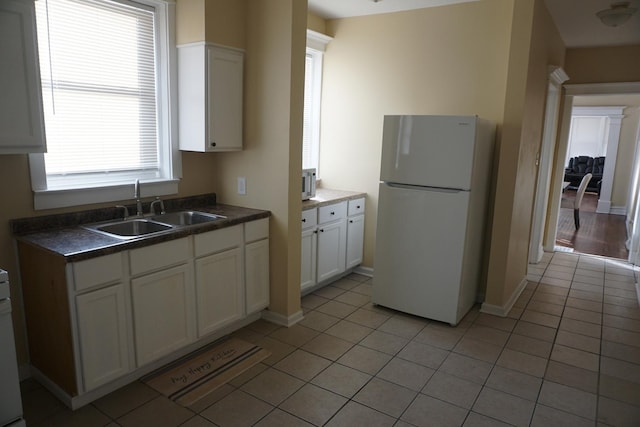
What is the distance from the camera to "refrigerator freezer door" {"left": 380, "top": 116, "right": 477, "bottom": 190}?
10.6ft

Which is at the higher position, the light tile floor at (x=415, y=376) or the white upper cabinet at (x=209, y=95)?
the white upper cabinet at (x=209, y=95)

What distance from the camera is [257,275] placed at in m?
3.29

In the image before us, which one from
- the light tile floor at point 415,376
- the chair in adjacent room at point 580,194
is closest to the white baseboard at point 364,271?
the light tile floor at point 415,376

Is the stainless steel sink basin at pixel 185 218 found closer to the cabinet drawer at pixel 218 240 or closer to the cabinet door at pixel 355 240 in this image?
the cabinet drawer at pixel 218 240

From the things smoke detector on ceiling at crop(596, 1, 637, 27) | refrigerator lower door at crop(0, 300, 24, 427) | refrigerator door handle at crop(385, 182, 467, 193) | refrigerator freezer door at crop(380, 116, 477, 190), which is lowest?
refrigerator lower door at crop(0, 300, 24, 427)

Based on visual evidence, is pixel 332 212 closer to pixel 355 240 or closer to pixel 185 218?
pixel 355 240

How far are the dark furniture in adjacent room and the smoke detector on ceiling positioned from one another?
1031 cm

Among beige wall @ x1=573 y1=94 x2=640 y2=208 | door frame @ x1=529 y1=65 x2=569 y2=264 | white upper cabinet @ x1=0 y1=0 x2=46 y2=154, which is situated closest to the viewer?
white upper cabinet @ x1=0 y1=0 x2=46 y2=154

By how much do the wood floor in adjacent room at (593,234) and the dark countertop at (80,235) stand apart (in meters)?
5.36

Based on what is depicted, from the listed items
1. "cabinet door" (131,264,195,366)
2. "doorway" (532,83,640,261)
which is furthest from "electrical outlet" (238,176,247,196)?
"doorway" (532,83,640,261)

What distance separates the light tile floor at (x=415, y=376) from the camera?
2320 millimetres

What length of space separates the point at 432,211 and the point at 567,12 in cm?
230

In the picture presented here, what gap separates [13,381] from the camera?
1.94 meters

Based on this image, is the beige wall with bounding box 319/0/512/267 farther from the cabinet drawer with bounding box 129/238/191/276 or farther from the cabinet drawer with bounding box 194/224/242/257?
the cabinet drawer with bounding box 129/238/191/276
